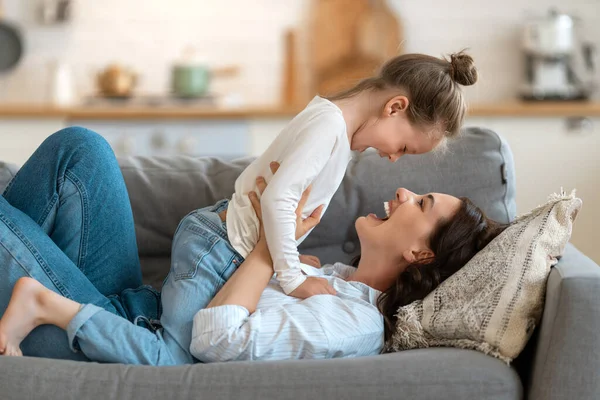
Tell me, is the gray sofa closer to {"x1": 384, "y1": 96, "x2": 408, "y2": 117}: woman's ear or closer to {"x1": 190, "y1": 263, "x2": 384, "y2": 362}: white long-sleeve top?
{"x1": 190, "y1": 263, "x2": 384, "y2": 362}: white long-sleeve top

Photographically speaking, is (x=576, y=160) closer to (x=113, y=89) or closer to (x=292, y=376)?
(x=113, y=89)

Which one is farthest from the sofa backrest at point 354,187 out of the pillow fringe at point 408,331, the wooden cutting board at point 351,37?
the wooden cutting board at point 351,37

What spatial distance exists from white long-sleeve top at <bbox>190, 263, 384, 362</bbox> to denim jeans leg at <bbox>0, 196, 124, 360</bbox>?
20 cm

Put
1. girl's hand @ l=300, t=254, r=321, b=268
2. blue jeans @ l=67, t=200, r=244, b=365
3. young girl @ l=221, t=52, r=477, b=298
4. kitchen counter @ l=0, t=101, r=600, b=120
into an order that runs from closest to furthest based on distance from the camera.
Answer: blue jeans @ l=67, t=200, r=244, b=365
young girl @ l=221, t=52, r=477, b=298
girl's hand @ l=300, t=254, r=321, b=268
kitchen counter @ l=0, t=101, r=600, b=120

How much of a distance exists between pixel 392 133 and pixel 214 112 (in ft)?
6.73

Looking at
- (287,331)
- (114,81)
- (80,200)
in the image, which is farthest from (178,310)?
(114,81)

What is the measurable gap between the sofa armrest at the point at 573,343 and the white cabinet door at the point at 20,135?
281cm

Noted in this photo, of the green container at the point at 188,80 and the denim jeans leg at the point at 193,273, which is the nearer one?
the denim jeans leg at the point at 193,273

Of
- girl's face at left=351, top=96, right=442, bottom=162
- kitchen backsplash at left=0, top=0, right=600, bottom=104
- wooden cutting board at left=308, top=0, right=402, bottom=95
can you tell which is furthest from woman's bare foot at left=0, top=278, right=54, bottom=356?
kitchen backsplash at left=0, top=0, right=600, bottom=104

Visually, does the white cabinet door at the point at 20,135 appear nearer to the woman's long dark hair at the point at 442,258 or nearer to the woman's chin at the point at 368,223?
the woman's chin at the point at 368,223

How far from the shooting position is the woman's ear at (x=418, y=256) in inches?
68.6

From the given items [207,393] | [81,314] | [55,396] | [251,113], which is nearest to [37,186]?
[81,314]

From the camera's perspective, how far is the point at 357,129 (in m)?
1.76

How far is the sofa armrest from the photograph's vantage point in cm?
141
